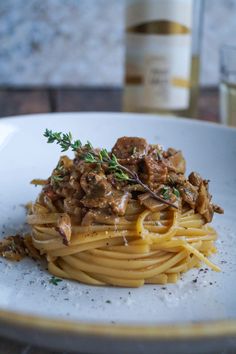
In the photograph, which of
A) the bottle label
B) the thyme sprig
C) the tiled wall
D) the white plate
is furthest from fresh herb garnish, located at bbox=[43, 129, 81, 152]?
the tiled wall

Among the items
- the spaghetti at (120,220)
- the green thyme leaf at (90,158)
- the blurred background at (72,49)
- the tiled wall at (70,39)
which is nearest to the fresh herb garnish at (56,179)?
the spaghetti at (120,220)

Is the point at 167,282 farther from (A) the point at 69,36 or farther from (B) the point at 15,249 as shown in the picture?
(A) the point at 69,36

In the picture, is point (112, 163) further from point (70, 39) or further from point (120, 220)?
Answer: point (70, 39)

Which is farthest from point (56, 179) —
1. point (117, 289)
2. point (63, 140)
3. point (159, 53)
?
point (159, 53)

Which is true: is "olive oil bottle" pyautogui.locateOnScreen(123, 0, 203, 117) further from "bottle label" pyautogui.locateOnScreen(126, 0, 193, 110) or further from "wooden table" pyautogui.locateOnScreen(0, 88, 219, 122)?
"wooden table" pyautogui.locateOnScreen(0, 88, 219, 122)

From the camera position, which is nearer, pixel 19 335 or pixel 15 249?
pixel 19 335

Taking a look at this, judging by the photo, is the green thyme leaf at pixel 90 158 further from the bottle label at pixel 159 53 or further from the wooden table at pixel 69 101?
the wooden table at pixel 69 101

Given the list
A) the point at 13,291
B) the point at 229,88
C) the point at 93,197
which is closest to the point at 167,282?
the point at 93,197
